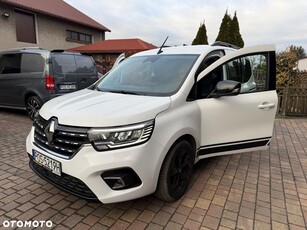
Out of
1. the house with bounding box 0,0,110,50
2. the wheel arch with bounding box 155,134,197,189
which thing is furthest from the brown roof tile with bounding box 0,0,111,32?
the wheel arch with bounding box 155,134,197,189

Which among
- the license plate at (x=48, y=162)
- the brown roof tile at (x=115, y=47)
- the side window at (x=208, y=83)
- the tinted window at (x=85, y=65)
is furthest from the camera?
the brown roof tile at (x=115, y=47)

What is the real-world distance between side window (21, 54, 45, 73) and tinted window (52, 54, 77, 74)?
0.31 metres

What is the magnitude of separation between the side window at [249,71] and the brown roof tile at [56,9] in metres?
13.5

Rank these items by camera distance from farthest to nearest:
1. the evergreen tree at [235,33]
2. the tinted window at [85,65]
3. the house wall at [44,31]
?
the evergreen tree at [235,33] < the house wall at [44,31] < the tinted window at [85,65]

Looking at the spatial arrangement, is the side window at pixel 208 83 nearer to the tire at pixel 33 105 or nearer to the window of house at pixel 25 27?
the tire at pixel 33 105

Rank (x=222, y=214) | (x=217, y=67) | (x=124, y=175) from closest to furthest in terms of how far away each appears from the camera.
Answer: (x=124, y=175) < (x=222, y=214) < (x=217, y=67)

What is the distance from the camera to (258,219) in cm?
254

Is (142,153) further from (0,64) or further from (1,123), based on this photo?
(0,64)

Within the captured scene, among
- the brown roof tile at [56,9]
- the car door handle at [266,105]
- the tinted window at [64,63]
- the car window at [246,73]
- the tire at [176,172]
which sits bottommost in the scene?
the tire at [176,172]

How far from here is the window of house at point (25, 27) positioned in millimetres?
14023

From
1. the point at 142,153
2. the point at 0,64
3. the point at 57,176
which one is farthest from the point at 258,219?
the point at 0,64

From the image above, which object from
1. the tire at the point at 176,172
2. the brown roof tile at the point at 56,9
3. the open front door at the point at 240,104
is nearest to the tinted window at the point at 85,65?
the open front door at the point at 240,104

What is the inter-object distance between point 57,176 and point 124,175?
0.71 metres

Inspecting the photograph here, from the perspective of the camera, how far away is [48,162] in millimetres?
2455
